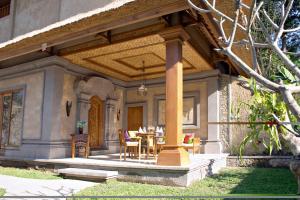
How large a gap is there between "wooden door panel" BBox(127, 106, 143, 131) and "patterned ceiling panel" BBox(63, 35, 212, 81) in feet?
4.30

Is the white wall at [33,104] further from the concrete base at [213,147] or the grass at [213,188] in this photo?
the concrete base at [213,147]

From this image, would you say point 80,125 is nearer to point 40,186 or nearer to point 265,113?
point 40,186

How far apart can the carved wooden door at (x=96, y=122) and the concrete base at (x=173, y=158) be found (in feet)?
15.0

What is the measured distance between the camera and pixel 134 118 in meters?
11.2

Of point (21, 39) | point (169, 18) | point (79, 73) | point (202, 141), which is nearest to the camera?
point (169, 18)

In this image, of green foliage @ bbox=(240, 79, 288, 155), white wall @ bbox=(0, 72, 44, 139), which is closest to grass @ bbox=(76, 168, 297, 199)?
green foliage @ bbox=(240, 79, 288, 155)

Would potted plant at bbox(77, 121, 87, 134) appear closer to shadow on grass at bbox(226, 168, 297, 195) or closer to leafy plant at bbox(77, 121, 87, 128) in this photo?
leafy plant at bbox(77, 121, 87, 128)

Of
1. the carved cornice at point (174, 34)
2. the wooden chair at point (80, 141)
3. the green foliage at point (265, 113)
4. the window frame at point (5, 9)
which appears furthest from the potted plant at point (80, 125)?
the green foliage at point (265, 113)

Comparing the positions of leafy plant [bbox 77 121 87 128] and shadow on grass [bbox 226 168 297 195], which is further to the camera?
leafy plant [bbox 77 121 87 128]

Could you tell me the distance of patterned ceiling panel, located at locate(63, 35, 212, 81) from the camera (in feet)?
24.0

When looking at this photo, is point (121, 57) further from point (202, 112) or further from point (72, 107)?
point (202, 112)

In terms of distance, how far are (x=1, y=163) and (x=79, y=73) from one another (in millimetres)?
3608

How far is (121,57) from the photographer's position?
847 centimetres

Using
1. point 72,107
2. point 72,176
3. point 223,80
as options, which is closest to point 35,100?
Result: point 72,107
